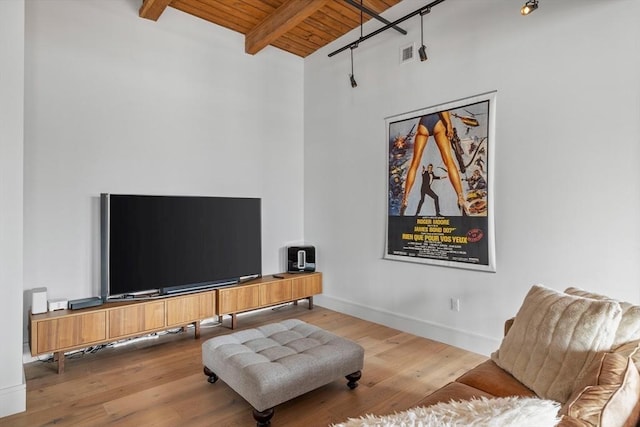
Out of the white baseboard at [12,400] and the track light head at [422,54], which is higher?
the track light head at [422,54]

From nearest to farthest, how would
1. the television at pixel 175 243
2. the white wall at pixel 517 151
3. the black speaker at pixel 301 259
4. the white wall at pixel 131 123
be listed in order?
the white wall at pixel 517 151, the white wall at pixel 131 123, the television at pixel 175 243, the black speaker at pixel 301 259

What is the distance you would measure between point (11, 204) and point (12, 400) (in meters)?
1.18

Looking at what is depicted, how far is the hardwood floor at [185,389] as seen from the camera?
214cm

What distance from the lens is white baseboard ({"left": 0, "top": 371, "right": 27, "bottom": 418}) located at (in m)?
2.14

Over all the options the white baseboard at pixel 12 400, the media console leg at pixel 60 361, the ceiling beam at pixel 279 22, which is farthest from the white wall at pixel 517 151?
the white baseboard at pixel 12 400

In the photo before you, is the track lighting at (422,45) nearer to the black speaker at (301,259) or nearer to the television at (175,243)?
the television at (175,243)

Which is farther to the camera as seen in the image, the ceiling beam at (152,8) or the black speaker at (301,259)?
the black speaker at (301,259)

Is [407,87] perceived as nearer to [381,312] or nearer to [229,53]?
[229,53]

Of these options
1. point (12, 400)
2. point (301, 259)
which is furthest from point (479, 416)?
point (301, 259)

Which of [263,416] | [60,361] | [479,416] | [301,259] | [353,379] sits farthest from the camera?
[301,259]

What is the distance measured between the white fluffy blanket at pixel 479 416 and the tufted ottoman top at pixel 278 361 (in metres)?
1.39

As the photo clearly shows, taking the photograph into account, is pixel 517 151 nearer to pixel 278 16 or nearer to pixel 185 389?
pixel 278 16

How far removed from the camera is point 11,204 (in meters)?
2.19

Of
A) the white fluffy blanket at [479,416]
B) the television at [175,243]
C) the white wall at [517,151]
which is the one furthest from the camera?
the television at [175,243]
